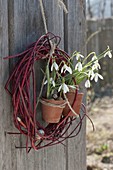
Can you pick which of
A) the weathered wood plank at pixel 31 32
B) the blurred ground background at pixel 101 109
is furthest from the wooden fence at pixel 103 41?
the weathered wood plank at pixel 31 32

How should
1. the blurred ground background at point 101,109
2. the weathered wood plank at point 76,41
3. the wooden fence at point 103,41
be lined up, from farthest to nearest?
the wooden fence at point 103,41 → the blurred ground background at point 101,109 → the weathered wood plank at point 76,41

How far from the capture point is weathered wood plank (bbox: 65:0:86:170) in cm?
178

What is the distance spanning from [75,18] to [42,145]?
2.02 feet

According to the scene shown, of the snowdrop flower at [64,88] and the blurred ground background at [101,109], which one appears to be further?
the blurred ground background at [101,109]

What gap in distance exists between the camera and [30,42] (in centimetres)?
156

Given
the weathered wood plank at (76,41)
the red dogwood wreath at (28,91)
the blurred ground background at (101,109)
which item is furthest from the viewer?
the blurred ground background at (101,109)

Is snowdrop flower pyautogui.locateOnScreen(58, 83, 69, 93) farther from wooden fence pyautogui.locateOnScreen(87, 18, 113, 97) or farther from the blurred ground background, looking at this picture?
wooden fence pyautogui.locateOnScreen(87, 18, 113, 97)

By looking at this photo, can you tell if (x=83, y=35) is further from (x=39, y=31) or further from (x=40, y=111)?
(x=40, y=111)

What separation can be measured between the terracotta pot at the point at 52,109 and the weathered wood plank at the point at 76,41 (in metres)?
0.34

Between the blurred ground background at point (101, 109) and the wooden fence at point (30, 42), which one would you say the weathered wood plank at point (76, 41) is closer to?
the wooden fence at point (30, 42)

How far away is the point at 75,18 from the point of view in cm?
180

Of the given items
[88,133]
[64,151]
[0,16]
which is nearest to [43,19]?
[0,16]

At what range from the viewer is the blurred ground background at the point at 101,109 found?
3.63 m

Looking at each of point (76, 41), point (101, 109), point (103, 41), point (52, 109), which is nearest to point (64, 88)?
point (52, 109)
